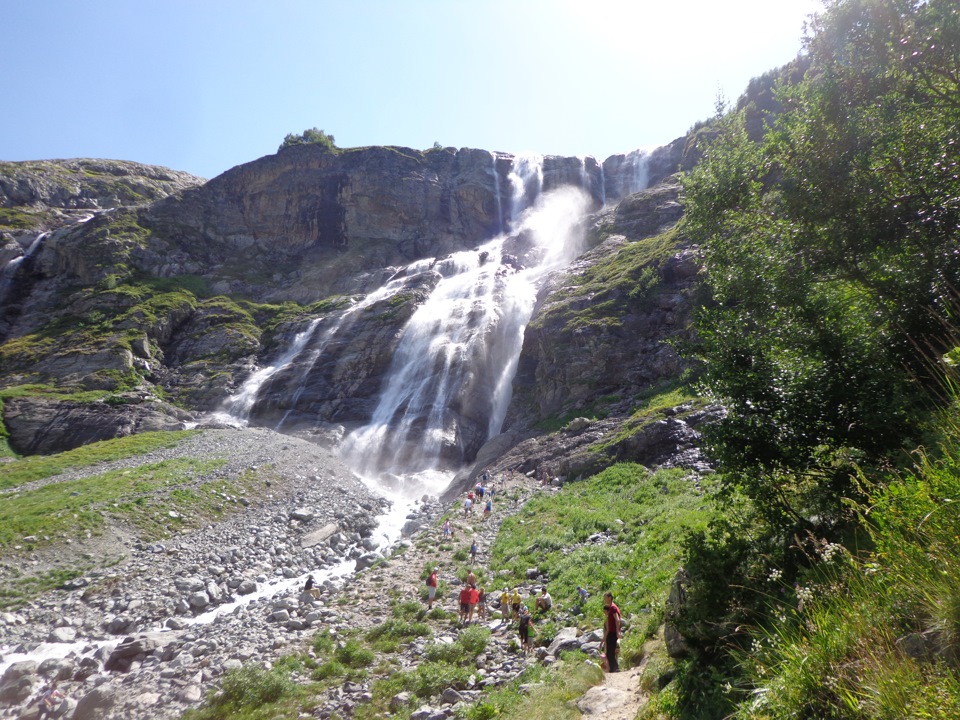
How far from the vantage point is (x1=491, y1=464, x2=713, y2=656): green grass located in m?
11.0

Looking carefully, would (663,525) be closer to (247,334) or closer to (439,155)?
(247,334)

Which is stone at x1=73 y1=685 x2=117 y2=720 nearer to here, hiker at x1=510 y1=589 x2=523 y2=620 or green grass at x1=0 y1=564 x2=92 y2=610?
green grass at x1=0 y1=564 x2=92 y2=610

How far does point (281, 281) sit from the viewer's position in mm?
78438

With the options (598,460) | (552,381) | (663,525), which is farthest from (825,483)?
(552,381)

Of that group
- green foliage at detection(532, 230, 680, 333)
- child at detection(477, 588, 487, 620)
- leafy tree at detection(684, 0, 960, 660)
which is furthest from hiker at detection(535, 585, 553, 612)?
green foliage at detection(532, 230, 680, 333)

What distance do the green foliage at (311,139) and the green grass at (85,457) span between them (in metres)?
71.2

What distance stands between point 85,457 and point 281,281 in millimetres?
46999

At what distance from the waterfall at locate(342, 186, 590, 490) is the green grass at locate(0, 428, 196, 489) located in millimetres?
13611

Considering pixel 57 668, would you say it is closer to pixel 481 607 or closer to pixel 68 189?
pixel 481 607

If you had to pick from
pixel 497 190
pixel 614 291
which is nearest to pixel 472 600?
pixel 614 291

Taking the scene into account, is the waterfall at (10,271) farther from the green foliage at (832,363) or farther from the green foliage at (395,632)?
the green foliage at (832,363)

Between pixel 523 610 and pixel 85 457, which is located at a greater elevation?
pixel 523 610

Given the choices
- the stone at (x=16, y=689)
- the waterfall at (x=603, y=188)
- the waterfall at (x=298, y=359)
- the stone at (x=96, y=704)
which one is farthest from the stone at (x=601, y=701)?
the waterfall at (x=603, y=188)

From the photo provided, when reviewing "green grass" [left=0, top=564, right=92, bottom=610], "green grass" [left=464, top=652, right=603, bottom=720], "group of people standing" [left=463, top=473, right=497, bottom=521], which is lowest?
"group of people standing" [left=463, top=473, right=497, bottom=521]
